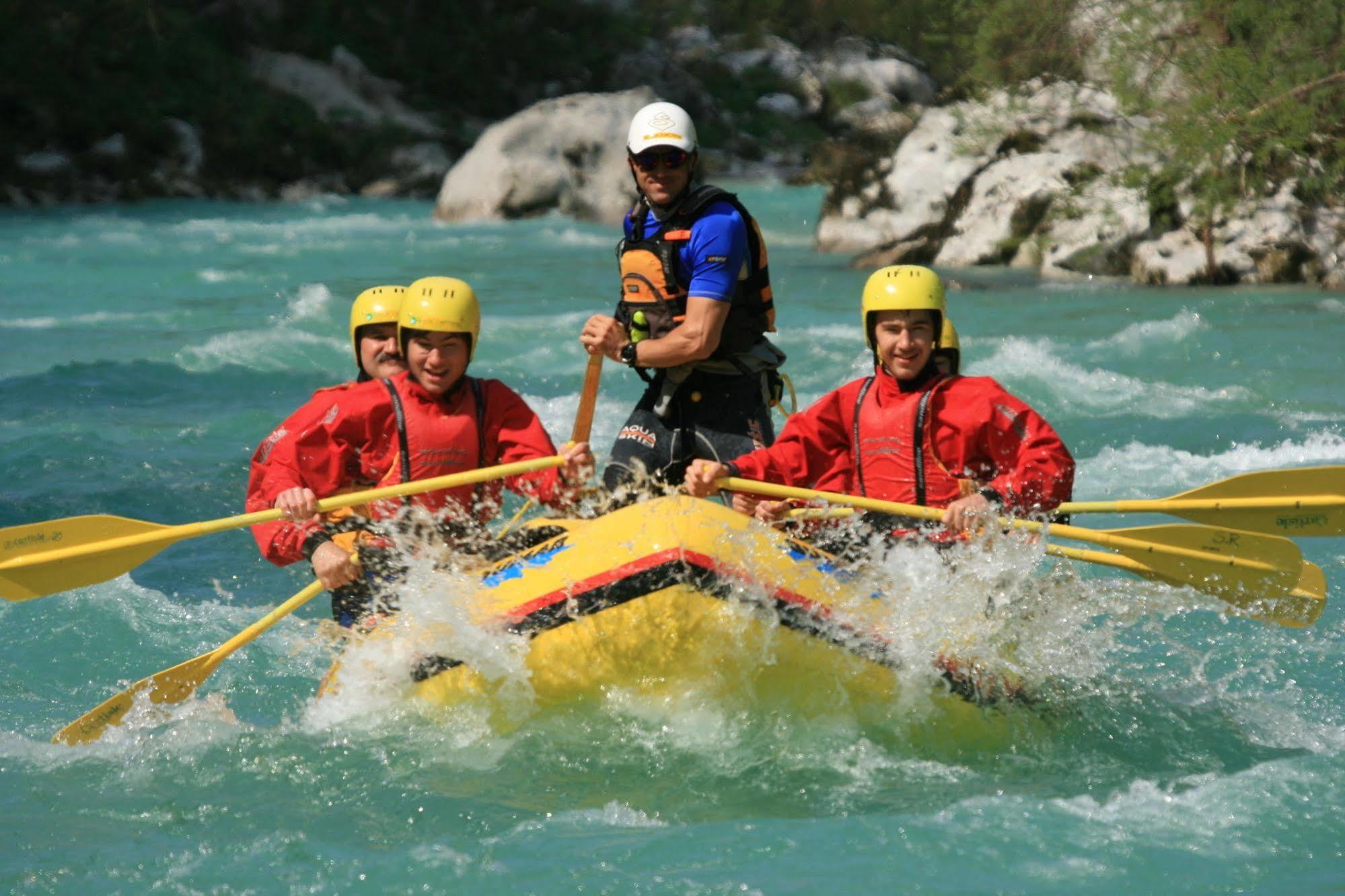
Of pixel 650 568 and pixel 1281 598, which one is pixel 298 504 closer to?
pixel 650 568

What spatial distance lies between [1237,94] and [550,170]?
11425 mm

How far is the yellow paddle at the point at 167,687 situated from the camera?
4973 mm

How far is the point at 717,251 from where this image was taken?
4.93 m

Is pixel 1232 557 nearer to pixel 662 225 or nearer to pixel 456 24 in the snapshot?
pixel 662 225

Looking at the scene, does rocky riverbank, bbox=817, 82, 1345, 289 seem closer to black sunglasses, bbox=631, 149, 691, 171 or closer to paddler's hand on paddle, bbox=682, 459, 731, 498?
black sunglasses, bbox=631, 149, 691, 171

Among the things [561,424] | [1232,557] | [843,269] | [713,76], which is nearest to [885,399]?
[1232,557]

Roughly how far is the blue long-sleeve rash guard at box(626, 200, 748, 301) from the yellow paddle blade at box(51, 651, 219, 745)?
1908 millimetres

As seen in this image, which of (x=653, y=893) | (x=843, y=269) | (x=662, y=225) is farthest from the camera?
(x=843, y=269)

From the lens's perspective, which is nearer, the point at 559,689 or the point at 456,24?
the point at 559,689

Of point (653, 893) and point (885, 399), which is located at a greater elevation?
point (885, 399)

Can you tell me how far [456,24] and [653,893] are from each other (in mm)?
35322

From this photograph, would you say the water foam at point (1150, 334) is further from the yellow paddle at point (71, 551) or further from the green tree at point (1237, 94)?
the yellow paddle at point (71, 551)

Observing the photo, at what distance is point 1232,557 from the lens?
5.05 metres

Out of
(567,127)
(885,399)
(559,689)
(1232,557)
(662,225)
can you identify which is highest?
(567,127)
